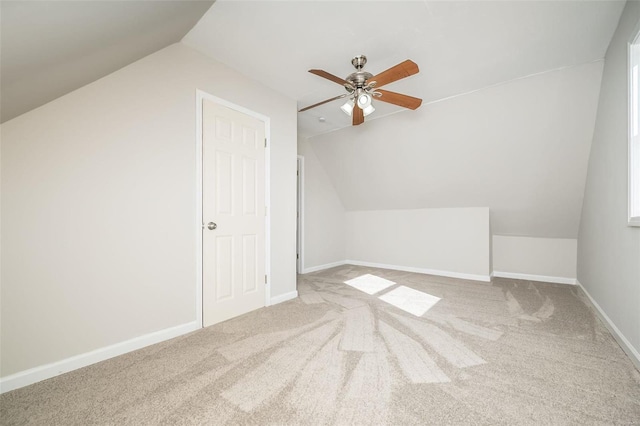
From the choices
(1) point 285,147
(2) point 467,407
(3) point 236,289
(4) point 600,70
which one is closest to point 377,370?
(2) point 467,407

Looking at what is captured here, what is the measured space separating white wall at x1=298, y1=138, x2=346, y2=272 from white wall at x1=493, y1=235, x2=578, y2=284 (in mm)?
3088

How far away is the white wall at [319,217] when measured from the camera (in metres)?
5.09

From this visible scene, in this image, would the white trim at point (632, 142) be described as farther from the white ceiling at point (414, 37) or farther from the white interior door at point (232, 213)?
the white interior door at point (232, 213)

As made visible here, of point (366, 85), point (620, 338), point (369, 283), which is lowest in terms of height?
point (369, 283)

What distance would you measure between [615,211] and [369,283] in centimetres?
291

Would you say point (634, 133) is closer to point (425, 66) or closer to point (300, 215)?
point (425, 66)

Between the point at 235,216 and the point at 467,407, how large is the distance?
8.07 feet

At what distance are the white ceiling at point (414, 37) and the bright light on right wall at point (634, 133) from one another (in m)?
0.42

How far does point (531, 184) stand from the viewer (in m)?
3.81

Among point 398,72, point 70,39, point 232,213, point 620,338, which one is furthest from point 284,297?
point 620,338

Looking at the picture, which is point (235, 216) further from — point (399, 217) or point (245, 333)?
point (399, 217)

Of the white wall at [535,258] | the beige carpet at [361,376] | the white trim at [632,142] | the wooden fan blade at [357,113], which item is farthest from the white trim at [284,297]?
the white wall at [535,258]

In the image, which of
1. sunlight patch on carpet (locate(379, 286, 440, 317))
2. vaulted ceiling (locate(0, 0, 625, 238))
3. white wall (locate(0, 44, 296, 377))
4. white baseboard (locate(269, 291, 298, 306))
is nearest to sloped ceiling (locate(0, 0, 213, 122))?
vaulted ceiling (locate(0, 0, 625, 238))

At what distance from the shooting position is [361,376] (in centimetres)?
171
